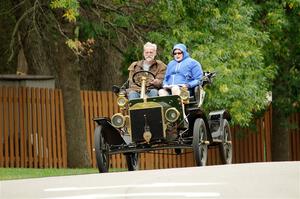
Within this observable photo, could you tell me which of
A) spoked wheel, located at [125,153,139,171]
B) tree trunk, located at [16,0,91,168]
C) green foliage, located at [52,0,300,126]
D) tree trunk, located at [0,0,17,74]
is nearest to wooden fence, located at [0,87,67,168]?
tree trunk, located at [16,0,91,168]

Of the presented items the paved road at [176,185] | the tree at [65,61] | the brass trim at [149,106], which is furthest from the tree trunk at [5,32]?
the paved road at [176,185]

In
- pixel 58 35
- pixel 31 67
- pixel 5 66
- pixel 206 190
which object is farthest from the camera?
pixel 5 66

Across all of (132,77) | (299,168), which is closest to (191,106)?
(132,77)

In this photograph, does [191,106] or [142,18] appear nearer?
[191,106]

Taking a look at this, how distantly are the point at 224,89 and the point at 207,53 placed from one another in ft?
2.75

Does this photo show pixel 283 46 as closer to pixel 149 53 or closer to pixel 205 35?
pixel 205 35

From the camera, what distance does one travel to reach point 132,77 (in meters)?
17.6

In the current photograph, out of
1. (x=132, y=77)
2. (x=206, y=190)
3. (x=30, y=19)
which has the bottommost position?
(x=206, y=190)

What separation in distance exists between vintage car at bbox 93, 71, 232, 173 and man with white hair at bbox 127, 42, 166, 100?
10cm

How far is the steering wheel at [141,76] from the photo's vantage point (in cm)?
1744

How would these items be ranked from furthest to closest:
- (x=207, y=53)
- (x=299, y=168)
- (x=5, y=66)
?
(x=5, y=66), (x=207, y=53), (x=299, y=168)

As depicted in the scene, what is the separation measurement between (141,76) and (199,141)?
1499mm

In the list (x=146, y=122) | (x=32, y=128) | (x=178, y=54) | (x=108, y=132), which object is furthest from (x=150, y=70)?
(x=32, y=128)

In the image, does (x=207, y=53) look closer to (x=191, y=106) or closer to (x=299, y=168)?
(x=191, y=106)
